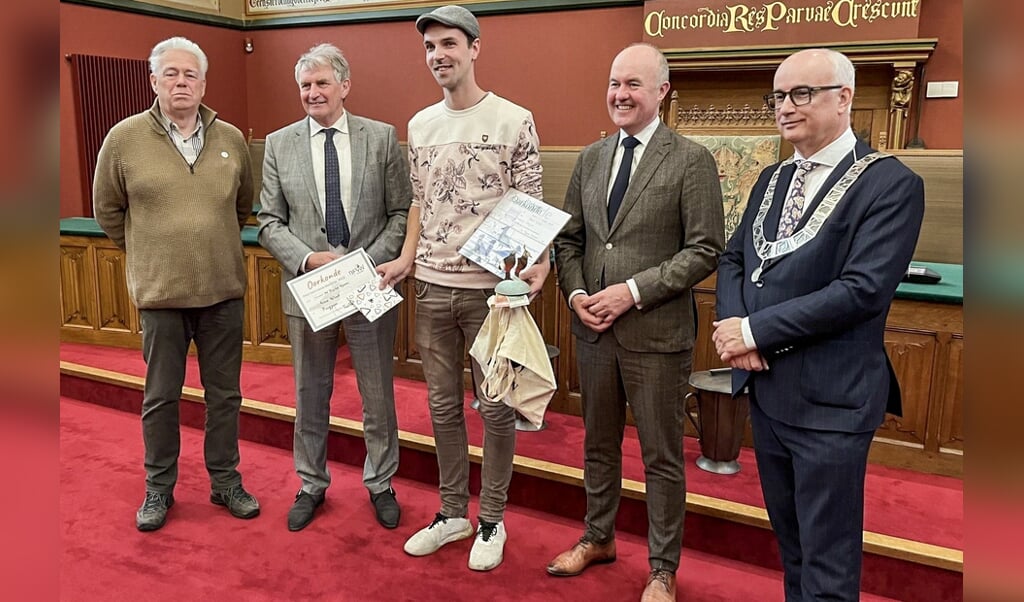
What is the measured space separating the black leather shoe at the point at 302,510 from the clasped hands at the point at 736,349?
5.61ft

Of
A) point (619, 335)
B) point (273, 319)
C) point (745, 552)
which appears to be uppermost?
point (619, 335)

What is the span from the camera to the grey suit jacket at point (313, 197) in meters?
2.55

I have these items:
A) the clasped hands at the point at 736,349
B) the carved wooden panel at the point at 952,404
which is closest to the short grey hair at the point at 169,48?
the clasped hands at the point at 736,349

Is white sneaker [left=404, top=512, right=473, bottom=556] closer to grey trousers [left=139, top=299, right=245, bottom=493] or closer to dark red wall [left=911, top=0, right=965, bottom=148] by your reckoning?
grey trousers [left=139, top=299, right=245, bottom=493]

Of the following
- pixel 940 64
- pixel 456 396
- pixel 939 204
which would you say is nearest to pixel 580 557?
pixel 456 396

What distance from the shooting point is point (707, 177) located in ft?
6.82

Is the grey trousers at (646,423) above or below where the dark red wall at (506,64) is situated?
below

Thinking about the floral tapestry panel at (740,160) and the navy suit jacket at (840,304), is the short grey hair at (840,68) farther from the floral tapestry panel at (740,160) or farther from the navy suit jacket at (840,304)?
the floral tapestry panel at (740,160)

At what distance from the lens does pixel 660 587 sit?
7.39 ft

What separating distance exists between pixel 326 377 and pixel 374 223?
1.93 feet

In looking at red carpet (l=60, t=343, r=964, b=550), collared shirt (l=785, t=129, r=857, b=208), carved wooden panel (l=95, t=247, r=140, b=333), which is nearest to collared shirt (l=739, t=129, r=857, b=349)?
collared shirt (l=785, t=129, r=857, b=208)

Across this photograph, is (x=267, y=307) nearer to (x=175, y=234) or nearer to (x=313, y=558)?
(x=175, y=234)
